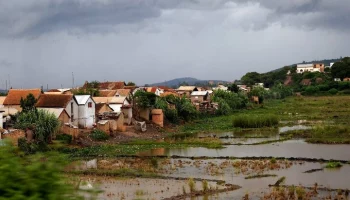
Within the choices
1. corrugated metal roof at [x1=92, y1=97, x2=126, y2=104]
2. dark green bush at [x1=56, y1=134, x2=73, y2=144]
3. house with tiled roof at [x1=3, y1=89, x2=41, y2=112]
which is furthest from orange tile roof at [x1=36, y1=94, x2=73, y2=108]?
corrugated metal roof at [x1=92, y1=97, x2=126, y2=104]

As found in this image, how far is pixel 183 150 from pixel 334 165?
12925mm

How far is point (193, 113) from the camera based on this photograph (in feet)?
200

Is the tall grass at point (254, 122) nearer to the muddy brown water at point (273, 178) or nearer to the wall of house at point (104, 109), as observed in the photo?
the wall of house at point (104, 109)

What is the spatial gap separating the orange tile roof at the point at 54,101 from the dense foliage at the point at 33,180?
35.6m

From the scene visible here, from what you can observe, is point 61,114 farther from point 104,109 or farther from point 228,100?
point 228,100

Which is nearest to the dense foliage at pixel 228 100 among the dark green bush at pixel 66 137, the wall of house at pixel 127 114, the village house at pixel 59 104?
the wall of house at pixel 127 114

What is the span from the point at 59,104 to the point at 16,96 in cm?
835

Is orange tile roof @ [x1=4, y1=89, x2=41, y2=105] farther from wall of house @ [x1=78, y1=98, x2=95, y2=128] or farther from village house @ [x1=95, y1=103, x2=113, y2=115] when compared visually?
village house @ [x1=95, y1=103, x2=113, y2=115]

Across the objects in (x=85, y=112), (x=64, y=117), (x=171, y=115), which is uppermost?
(x=85, y=112)

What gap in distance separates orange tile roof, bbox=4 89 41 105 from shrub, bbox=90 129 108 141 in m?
9.28

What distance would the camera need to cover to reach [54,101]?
40906 mm

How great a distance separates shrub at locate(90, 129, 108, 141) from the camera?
39737mm

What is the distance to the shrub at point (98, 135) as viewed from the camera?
39.7m

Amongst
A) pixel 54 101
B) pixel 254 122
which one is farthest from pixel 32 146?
pixel 254 122
